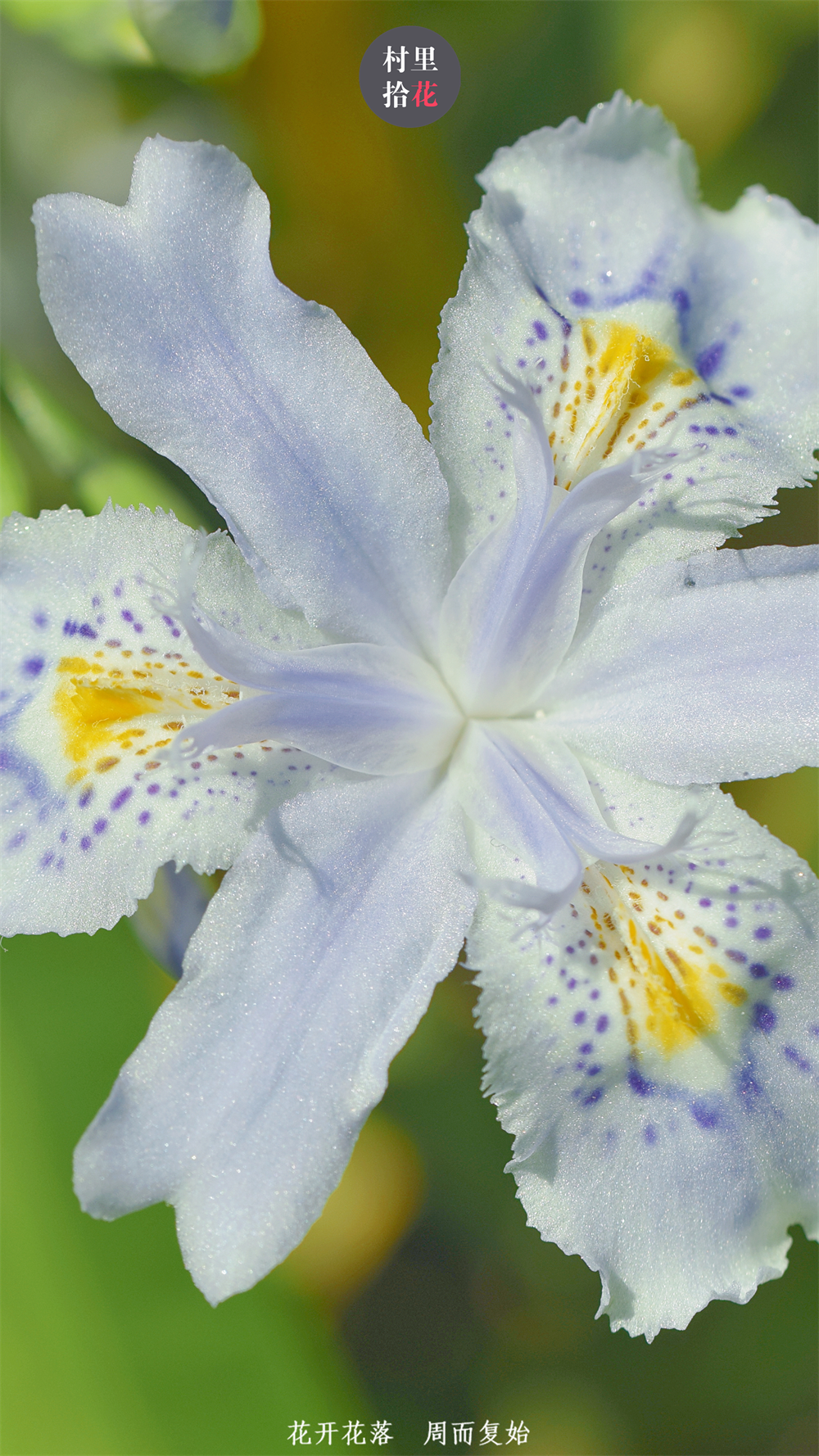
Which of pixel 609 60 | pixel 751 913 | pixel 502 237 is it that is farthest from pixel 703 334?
pixel 609 60

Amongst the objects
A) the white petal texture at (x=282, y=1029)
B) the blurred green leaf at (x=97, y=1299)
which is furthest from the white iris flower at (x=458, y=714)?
the blurred green leaf at (x=97, y=1299)

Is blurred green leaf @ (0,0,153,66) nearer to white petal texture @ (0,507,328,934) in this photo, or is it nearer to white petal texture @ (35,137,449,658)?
white petal texture @ (35,137,449,658)

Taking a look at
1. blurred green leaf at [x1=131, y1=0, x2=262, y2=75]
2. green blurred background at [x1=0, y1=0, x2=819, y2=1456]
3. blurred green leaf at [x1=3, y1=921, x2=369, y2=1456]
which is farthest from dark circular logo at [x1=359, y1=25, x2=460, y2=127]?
blurred green leaf at [x1=3, y1=921, x2=369, y2=1456]

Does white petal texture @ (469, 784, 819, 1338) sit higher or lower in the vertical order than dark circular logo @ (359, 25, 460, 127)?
lower

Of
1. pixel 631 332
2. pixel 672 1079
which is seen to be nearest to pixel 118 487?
pixel 631 332

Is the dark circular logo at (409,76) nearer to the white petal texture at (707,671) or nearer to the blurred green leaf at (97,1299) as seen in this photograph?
the white petal texture at (707,671)

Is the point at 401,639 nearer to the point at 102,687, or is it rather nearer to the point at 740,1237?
the point at 102,687
